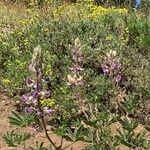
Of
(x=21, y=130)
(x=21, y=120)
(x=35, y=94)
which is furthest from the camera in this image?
(x=21, y=130)

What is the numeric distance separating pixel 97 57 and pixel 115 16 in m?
2.26

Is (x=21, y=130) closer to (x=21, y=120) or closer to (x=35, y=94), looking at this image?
(x=21, y=120)

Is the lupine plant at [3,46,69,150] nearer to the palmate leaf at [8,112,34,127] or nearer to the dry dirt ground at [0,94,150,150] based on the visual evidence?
the palmate leaf at [8,112,34,127]

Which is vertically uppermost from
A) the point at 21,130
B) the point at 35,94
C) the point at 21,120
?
the point at 35,94

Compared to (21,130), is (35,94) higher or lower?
higher

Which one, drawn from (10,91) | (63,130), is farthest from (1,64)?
(63,130)

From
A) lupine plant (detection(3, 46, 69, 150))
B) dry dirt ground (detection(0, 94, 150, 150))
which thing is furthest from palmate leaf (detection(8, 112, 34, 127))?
dry dirt ground (detection(0, 94, 150, 150))

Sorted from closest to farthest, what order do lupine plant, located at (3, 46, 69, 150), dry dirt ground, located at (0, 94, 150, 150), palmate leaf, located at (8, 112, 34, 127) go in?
1. lupine plant, located at (3, 46, 69, 150)
2. palmate leaf, located at (8, 112, 34, 127)
3. dry dirt ground, located at (0, 94, 150, 150)

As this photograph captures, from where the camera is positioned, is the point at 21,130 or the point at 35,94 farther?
the point at 21,130

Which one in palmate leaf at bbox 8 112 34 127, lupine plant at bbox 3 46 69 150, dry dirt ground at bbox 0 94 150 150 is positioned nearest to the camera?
lupine plant at bbox 3 46 69 150

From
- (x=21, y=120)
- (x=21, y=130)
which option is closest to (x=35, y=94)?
(x=21, y=120)

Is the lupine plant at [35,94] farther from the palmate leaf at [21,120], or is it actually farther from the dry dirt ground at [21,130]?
the dry dirt ground at [21,130]

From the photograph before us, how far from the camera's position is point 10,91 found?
6250 mm

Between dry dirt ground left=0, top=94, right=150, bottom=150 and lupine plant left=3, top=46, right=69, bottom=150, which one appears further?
dry dirt ground left=0, top=94, right=150, bottom=150
